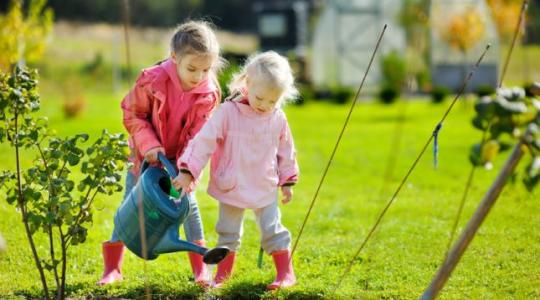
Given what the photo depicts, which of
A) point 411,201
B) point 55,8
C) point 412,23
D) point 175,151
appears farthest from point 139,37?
point 175,151

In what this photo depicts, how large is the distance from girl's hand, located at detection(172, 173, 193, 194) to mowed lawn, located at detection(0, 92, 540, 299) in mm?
342

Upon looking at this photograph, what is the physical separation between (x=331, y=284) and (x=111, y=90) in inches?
849

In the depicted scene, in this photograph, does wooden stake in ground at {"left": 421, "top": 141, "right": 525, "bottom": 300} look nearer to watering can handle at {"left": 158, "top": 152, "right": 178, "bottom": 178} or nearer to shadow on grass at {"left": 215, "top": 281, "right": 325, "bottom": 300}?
shadow on grass at {"left": 215, "top": 281, "right": 325, "bottom": 300}

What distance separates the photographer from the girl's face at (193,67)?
3.68 metres

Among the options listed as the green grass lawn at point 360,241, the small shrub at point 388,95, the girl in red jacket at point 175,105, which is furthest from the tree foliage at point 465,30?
the girl in red jacket at point 175,105

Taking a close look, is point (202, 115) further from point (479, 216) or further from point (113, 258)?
point (479, 216)

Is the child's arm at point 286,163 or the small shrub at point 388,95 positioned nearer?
the child's arm at point 286,163

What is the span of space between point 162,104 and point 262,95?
0.51 m

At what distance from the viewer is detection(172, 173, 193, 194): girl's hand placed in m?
3.47

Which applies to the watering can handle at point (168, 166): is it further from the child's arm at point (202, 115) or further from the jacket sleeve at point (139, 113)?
the child's arm at point (202, 115)

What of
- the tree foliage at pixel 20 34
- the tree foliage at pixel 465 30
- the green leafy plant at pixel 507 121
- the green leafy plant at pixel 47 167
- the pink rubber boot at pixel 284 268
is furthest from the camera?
the tree foliage at pixel 465 30

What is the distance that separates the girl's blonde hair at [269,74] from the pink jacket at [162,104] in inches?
7.0

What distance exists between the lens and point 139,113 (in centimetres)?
389

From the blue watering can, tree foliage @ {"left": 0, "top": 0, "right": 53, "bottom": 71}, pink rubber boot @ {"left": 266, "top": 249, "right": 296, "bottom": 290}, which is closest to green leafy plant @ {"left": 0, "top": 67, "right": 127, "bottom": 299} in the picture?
the blue watering can
